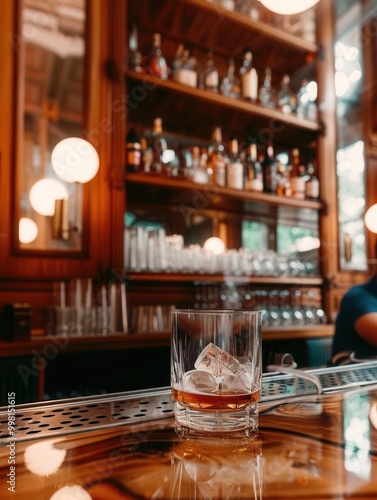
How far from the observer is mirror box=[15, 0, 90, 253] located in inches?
93.4

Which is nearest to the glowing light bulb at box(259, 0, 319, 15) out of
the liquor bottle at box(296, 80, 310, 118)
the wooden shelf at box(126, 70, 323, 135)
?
the wooden shelf at box(126, 70, 323, 135)

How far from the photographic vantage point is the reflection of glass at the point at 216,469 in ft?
1.41

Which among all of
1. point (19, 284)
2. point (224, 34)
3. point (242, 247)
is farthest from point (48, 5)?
point (242, 247)

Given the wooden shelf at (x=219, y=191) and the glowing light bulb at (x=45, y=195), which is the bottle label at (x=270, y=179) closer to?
the wooden shelf at (x=219, y=191)

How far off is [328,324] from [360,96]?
2.01 metres

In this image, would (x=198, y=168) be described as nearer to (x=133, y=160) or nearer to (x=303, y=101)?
(x=133, y=160)

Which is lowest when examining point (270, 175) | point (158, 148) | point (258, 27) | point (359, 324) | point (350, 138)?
point (359, 324)

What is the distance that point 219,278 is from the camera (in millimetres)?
2719

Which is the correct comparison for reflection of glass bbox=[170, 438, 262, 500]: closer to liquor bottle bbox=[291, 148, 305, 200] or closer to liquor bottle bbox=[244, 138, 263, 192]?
liquor bottle bbox=[244, 138, 263, 192]

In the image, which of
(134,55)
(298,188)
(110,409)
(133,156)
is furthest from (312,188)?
(110,409)

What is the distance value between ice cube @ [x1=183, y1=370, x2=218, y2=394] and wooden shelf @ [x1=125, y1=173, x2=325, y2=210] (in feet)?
6.59

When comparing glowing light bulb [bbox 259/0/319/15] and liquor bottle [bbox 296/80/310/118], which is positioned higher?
liquor bottle [bbox 296/80/310/118]

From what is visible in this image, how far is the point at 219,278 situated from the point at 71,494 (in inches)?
91.1

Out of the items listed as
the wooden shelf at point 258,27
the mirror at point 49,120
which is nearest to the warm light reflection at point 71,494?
the mirror at point 49,120
